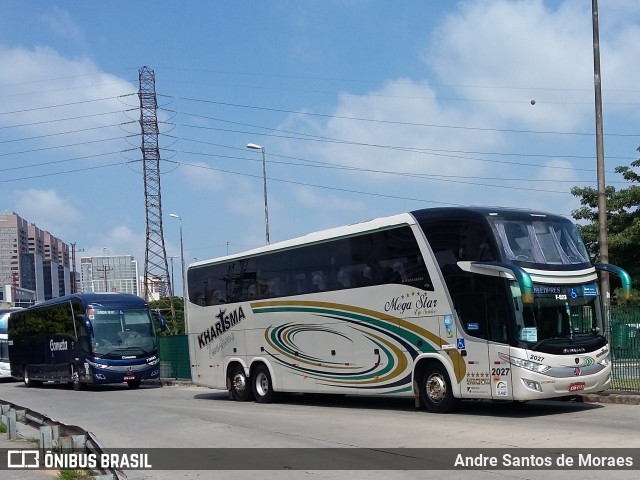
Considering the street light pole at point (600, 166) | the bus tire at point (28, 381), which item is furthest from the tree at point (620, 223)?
the bus tire at point (28, 381)

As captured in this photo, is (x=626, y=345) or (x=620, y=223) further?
(x=620, y=223)

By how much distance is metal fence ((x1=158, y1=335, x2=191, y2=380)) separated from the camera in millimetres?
36000

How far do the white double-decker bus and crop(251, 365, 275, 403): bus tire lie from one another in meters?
0.06

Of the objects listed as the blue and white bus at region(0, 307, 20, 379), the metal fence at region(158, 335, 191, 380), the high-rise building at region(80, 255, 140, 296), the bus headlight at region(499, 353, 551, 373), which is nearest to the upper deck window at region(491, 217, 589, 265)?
the bus headlight at region(499, 353, 551, 373)

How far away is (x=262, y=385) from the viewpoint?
22.8 m

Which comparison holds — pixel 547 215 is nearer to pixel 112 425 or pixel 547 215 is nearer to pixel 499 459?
pixel 499 459

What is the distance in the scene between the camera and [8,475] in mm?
10734

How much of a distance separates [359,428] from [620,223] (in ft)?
86.3

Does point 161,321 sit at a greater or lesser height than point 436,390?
greater

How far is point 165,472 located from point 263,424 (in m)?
5.37

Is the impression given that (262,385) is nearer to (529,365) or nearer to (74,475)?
(529,365)

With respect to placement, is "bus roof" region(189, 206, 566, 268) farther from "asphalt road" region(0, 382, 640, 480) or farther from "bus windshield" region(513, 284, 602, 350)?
"asphalt road" region(0, 382, 640, 480)

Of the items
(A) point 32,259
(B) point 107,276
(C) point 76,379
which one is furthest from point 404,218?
(B) point 107,276

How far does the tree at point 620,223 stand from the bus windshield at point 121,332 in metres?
19.0
